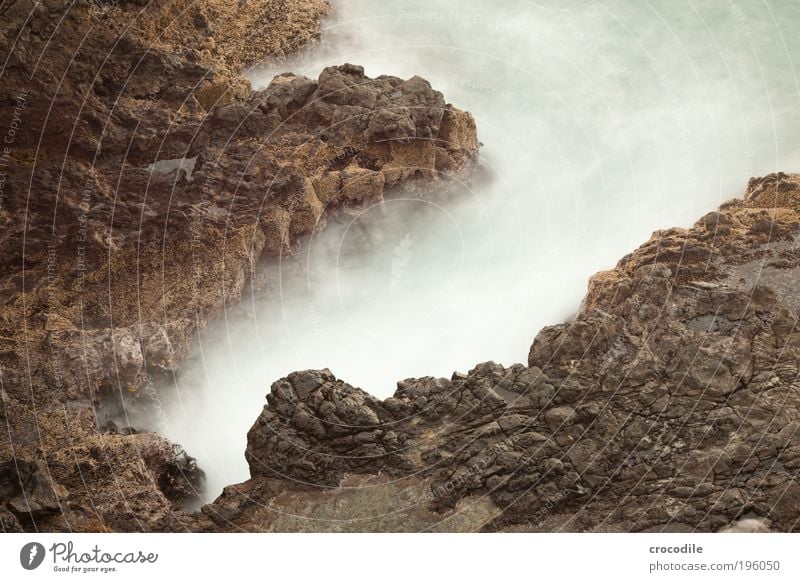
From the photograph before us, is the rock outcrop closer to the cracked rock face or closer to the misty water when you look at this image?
the misty water

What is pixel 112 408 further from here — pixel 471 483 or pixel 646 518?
pixel 646 518

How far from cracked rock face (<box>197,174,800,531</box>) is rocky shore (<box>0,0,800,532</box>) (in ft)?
0.16

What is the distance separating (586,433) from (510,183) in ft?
34.5

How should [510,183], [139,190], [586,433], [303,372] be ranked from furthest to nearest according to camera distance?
[510,183], [139,190], [303,372], [586,433]

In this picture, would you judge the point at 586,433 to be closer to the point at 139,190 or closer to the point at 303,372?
the point at 303,372

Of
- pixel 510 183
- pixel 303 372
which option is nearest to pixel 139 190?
pixel 303 372

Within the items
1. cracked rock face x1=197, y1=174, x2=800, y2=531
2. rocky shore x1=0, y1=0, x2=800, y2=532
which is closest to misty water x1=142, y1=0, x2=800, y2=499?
rocky shore x1=0, y1=0, x2=800, y2=532

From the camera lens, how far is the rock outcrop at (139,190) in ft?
81.8

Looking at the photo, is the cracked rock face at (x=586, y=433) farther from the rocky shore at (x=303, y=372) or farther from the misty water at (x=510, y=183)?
the misty water at (x=510, y=183)

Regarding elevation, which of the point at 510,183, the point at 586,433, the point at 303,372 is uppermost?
the point at 510,183

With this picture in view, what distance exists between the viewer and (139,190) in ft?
90.7

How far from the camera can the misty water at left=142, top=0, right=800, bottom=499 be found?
27828 millimetres

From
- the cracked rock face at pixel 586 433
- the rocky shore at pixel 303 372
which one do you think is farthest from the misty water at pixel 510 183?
the cracked rock face at pixel 586 433

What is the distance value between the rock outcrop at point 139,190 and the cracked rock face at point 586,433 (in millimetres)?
3399
